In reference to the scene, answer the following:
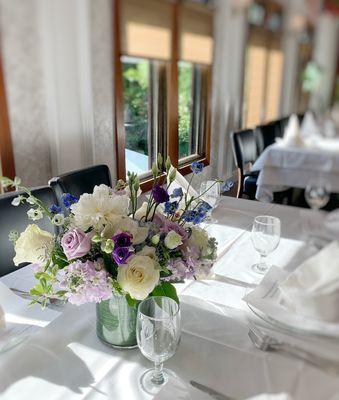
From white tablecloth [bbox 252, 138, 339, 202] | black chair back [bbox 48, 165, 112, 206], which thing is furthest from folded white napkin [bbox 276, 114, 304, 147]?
black chair back [bbox 48, 165, 112, 206]

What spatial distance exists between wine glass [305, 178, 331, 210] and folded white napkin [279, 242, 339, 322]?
1.62 metres

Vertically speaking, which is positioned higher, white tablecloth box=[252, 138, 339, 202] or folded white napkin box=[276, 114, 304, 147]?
folded white napkin box=[276, 114, 304, 147]

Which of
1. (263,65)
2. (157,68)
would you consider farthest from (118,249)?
(263,65)

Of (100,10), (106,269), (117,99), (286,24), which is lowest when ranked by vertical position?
(106,269)

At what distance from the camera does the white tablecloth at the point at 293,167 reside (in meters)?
2.36

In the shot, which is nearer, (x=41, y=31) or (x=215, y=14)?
(x=41, y=31)

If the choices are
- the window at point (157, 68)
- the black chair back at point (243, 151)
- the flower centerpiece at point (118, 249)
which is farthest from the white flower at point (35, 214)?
the black chair back at point (243, 151)

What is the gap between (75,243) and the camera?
451 mm

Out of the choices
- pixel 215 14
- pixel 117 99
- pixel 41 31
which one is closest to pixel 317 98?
pixel 215 14

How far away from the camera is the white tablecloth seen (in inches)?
92.8

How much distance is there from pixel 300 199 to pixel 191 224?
2105mm

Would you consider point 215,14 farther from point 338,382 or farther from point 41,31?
point 338,382

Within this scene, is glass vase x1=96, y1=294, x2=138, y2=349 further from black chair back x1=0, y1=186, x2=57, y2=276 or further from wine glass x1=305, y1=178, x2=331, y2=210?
wine glass x1=305, y1=178, x2=331, y2=210

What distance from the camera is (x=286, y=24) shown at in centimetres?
393
